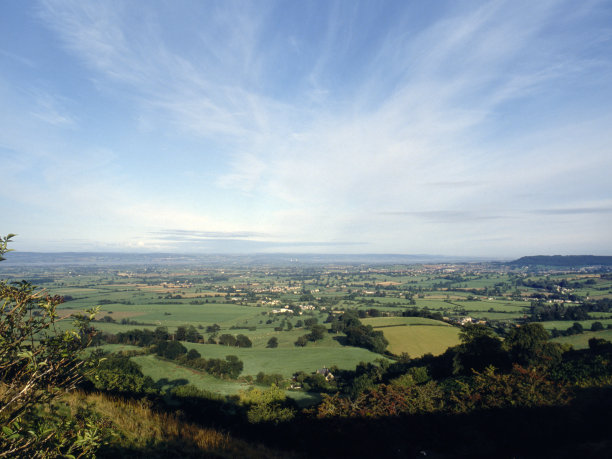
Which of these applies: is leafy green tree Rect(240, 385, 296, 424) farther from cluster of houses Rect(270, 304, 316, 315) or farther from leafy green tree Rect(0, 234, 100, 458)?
cluster of houses Rect(270, 304, 316, 315)

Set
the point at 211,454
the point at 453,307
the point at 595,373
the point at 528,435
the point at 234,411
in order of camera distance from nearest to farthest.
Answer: the point at 211,454
the point at 528,435
the point at 595,373
the point at 234,411
the point at 453,307

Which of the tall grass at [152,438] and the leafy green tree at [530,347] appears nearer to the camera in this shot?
the tall grass at [152,438]

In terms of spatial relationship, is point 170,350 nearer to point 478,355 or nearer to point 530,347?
point 478,355

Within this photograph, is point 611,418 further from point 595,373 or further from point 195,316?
point 195,316

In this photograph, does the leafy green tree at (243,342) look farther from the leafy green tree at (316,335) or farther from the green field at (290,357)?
the leafy green tree at (316,335)

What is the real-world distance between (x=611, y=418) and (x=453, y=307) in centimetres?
7930

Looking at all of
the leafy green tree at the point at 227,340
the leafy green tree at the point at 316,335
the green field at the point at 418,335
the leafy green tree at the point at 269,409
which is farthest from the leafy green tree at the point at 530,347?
the leafy green tree at the point at 227,340

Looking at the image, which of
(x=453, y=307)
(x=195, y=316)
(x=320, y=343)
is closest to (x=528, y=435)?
(x=320, y=343)

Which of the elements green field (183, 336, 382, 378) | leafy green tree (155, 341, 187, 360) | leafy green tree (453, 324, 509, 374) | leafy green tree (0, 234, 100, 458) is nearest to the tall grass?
leafy green tree (0, 234, 100, 458)

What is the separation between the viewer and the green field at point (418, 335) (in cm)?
4860

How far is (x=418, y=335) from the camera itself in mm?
53906

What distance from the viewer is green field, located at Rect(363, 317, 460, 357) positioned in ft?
159

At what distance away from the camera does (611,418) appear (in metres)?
14.5

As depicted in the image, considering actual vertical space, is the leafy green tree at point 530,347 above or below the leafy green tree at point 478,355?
above
